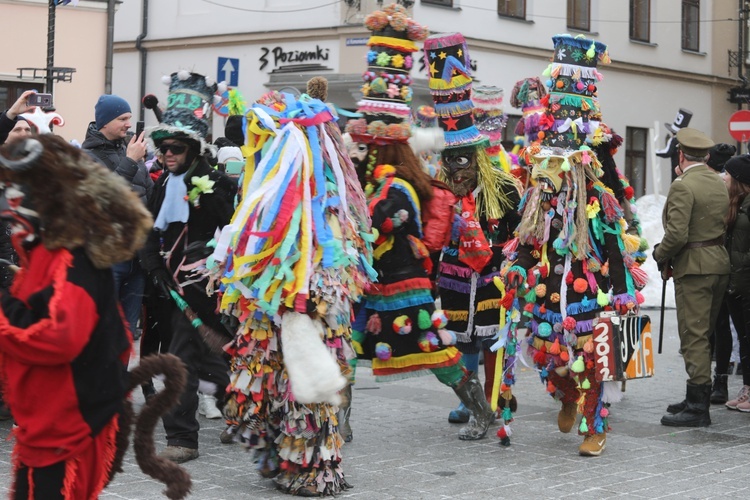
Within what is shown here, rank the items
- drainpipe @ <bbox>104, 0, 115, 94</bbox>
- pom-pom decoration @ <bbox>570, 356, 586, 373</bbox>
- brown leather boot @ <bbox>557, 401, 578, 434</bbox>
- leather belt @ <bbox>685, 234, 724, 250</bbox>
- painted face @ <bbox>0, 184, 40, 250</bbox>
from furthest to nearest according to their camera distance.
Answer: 1. drainpipe @ <bbox>104, 0, 115, 94</bbox>
2. leather belt @ <bbox>685, 234, 724, 250</bbox>
3. brown leather boot @ <bbox>557, 401, 578, 434</bbox>
4. pom-pom decoration @ <bbox>570, 356, 586, 373</bbox>
5. painted face @ <bbox>0, 184, 40, 250</bbox>

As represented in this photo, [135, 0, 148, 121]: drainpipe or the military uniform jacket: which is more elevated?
[135, 0, 148, 121]: drainpipe

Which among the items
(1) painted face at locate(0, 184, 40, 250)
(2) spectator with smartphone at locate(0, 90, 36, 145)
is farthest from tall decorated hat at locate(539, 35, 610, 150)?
(1) painted face at locate(0, 184, 40, 250)

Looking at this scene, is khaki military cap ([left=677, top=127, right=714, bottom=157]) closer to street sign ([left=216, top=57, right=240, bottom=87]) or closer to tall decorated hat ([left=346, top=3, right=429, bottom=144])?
tall decorated hat ([left=346, top=3, right=429, bottom=144])

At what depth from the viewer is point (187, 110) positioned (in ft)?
21.7

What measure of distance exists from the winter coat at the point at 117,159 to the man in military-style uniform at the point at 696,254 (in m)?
3.58

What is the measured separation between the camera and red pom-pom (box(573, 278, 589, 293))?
22.4ft

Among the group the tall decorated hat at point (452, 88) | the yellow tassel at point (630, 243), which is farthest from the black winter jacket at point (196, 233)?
the yellow tassel at point (630, 243)

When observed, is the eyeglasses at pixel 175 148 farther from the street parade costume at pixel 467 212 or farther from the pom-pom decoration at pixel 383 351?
the street parade costume at pixel 467 212

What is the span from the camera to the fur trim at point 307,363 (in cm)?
528

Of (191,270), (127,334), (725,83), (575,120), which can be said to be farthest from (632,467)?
(725,83)

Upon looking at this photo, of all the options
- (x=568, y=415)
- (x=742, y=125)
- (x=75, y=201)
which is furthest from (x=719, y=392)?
(x=742, y=125)

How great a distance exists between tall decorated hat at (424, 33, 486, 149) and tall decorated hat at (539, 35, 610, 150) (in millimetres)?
773

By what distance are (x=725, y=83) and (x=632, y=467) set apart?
2611 centimetres

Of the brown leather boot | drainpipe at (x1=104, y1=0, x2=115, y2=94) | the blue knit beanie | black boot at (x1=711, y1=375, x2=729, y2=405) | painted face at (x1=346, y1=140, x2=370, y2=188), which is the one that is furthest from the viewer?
drainpipe at (x1=104, y1=0, x2=115, y2=94)
